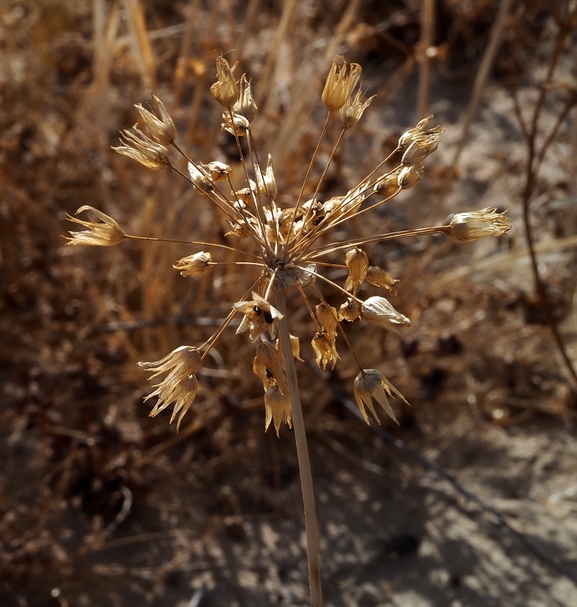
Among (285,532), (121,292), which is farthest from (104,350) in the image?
(285,532)

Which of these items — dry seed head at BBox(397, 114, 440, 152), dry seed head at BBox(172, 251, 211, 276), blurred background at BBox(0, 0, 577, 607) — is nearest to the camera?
dry seed head at BBox(172, 251, 211, 276)

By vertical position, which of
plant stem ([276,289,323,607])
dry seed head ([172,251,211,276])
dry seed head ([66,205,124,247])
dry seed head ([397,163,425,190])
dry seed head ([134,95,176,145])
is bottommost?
plant stem ([276,289,323,607])

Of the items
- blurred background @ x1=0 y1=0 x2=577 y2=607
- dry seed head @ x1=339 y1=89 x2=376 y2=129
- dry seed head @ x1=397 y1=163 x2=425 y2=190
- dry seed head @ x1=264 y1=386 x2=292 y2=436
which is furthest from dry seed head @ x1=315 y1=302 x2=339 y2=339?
blurred background @ x1=0 y1=0 x2=577 y2=607

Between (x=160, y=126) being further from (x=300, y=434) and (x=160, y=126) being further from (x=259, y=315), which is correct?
(x=300, y=434)

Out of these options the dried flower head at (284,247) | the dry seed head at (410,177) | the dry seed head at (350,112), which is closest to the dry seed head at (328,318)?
the dried flower head at (284,247)

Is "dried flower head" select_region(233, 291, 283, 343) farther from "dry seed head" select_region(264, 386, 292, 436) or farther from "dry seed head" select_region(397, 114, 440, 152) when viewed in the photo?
"dry seed head" select_region(397, 114, 440, 152)

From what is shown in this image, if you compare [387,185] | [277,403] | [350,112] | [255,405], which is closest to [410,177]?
[387,185]

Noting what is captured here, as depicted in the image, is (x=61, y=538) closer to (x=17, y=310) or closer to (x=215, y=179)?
(x=17, y=310)
